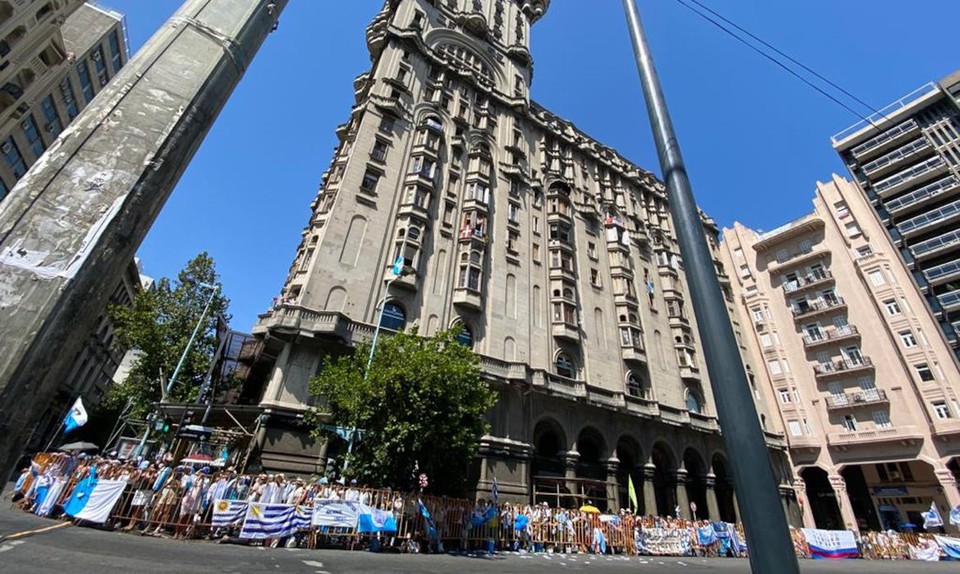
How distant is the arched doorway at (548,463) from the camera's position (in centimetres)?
2272

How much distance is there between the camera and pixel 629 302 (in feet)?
110

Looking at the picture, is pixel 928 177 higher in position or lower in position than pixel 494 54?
lower

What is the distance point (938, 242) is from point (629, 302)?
28284mm

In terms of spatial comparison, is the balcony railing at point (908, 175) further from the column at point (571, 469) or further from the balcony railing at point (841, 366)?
the column at point (571, 469)

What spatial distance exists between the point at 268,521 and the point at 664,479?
26.0m

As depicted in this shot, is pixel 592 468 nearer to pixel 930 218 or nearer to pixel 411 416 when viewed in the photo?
pixel 411 416

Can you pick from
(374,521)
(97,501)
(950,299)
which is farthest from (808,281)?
(97,501)

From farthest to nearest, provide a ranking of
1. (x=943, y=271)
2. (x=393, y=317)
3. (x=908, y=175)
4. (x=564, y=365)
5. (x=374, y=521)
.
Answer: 1. (x=908, y=175)
2. (x=943, y=271)
3. (x=564, y=365)
4. (x=393, y=317)
5. (x=374, y=521)

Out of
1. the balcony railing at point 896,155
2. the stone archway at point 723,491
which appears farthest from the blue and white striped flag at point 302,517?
the balcony railing at point 896,155

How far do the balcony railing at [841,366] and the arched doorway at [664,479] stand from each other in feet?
61.6

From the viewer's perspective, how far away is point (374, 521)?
12.2 metres

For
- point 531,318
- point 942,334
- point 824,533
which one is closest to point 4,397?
→ point 531,318

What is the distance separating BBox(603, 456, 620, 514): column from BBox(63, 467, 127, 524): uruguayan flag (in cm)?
2179

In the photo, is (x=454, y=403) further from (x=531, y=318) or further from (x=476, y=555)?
(x=531, y=318)
